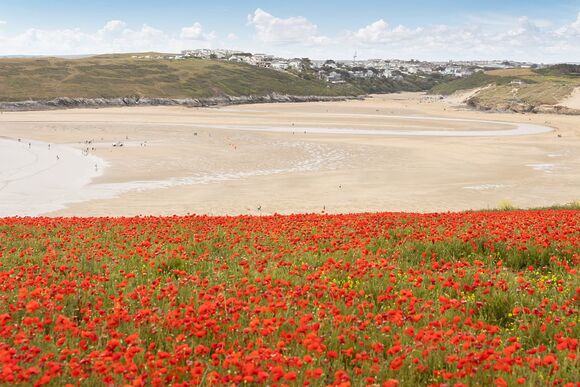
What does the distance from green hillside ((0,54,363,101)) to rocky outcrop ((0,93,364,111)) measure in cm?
275

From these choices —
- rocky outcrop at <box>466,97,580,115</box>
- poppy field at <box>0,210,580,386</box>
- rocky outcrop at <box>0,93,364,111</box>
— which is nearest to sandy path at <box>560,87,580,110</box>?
rocky outcrop at <box>466,97,580,115</box>

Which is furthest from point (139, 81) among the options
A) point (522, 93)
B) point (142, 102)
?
point (522, 93)

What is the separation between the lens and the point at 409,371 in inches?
171

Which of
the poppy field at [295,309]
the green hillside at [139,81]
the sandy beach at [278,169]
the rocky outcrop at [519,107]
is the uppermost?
the green hillside at [139,81]

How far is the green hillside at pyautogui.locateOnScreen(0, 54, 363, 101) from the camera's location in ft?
372

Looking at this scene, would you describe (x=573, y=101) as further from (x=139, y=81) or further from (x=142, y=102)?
(x=139, y=81)

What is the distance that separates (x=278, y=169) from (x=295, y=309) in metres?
34.2

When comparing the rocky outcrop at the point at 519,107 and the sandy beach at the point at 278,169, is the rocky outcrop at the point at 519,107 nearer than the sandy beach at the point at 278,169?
No

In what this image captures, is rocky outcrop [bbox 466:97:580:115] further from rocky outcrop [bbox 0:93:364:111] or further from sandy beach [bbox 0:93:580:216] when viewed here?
rocky outcrop [bbox 0:93:364:111]

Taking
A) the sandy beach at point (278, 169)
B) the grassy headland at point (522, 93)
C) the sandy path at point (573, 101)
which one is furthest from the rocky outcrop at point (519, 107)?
the sandy beach at point (278, 169)

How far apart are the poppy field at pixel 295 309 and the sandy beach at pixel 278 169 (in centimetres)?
1640

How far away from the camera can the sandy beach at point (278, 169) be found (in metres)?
28.3

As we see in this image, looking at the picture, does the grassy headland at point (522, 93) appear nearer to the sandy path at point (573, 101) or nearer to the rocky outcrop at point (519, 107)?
the rocky outcrop at point (519, 107)

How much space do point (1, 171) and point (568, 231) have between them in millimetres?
38003
